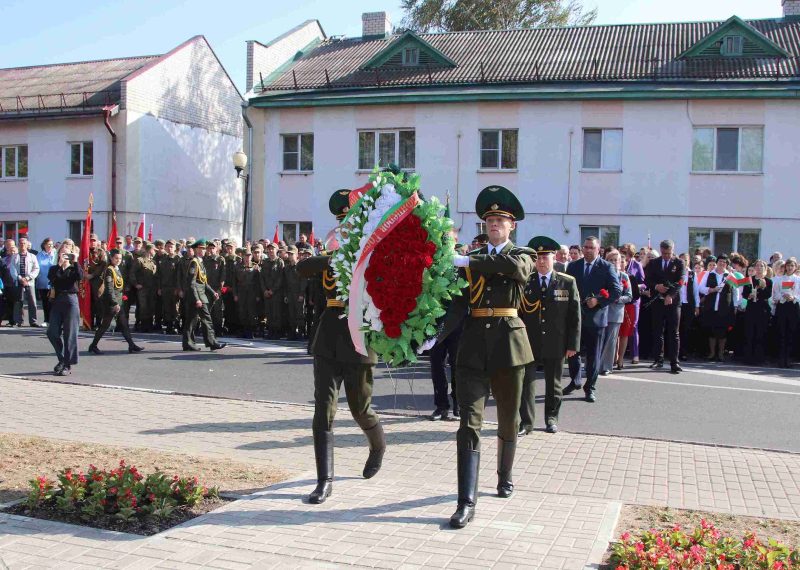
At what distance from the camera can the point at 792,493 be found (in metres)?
6.80

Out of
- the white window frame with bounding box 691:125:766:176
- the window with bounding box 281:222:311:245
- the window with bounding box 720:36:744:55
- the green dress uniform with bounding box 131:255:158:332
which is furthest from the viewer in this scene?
the window with bounding box 281:222:311:245

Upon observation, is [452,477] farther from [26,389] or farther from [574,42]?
[574,42]

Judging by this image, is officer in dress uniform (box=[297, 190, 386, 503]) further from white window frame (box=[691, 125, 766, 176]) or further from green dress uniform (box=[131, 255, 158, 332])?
white window frame (box=[691, 125, 766, 176])

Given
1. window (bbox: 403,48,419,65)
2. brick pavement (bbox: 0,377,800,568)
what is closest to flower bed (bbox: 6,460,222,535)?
brick pavement (bbox: 0,377,800,568)

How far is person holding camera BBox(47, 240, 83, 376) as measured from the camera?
12258 millimetres

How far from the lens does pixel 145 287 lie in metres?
18.6

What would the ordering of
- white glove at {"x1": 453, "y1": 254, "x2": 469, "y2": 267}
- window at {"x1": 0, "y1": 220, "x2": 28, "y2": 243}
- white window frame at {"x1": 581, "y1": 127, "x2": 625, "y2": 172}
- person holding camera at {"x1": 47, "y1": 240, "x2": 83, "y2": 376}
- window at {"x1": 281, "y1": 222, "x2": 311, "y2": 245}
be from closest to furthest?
white glove at {"x1": 453, "y1": 254, "x2": 469, "y2": 267}
person holding camera at {"x1": 47, "y1": 240, "x2": 83, "y2": 376}
white window frame at {"x1": 581, "y1": 127, "x2": 625, "y2": 172}
window at {"x1": 281, "y1": 222, "x2": 311, "y2": 245}
window at {"x1": 0, "y1": 220, "x2": 28, "y2": 243}

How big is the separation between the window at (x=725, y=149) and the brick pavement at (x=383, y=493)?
1747 cm

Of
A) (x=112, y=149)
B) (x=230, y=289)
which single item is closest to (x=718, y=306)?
(x=230, y=289)

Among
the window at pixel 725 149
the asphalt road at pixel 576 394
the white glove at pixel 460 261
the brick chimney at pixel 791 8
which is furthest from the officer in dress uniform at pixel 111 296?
the brick chimney at pixel 791 8

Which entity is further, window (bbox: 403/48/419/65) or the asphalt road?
window (bbox: 403/48/419/65)

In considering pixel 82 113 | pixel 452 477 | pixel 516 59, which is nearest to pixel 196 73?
pixel 82 113

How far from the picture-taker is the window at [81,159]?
1246 inches

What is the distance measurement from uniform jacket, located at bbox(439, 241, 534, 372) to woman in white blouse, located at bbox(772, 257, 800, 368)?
1028 cm
